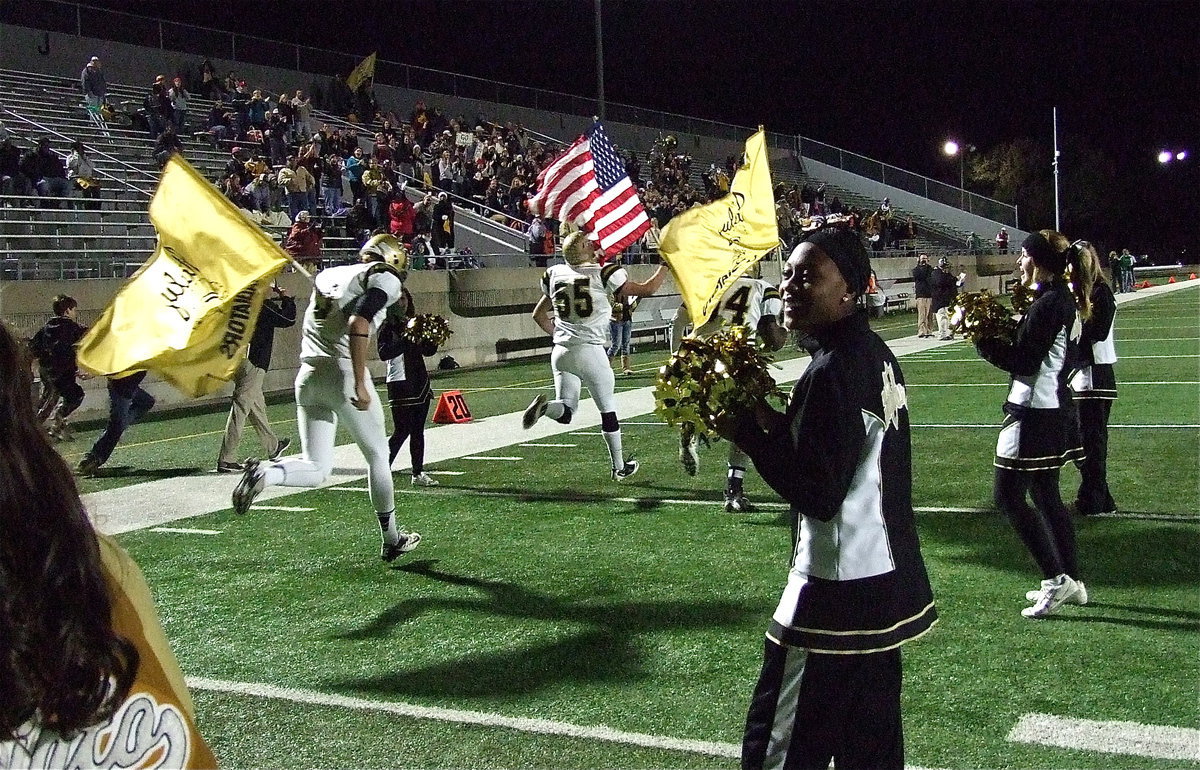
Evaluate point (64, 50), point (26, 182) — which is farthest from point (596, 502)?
point (64, 50)

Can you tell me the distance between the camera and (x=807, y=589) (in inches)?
109

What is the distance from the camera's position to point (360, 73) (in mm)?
29375

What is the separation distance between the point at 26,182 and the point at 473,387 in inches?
318

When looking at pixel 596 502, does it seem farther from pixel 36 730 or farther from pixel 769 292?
pixel 36 730

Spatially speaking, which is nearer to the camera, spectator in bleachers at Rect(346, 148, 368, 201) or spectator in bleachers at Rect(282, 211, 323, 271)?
spectator in bleachers at Rect(282, 211, 323, 271)

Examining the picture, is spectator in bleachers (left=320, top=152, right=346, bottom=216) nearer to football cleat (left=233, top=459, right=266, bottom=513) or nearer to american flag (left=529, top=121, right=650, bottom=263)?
american flag (left=529, top=121, right=650, bottom=263)

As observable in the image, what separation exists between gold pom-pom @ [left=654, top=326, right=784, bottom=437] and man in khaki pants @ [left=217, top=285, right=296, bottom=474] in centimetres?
761

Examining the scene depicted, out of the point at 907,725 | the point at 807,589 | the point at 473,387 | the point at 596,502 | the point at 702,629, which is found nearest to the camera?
the point at 807,589

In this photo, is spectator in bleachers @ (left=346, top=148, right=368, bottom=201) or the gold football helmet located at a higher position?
spectator in bleachers @ (left=346, top=148, right=368, bottom=201)

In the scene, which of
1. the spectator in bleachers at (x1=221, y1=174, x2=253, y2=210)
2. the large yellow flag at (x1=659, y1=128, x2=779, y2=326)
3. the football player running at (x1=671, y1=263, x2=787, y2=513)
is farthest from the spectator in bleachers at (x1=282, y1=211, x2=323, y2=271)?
the spectator in bleachers at (x1=221, y1=174, x2=253, y2=210)

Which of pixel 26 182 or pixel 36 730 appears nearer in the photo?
pixel 36 730

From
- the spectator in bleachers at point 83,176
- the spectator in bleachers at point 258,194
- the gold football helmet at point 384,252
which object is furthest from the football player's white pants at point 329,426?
the spectator in bleachers at point 258,194

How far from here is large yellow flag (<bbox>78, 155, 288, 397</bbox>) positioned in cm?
598

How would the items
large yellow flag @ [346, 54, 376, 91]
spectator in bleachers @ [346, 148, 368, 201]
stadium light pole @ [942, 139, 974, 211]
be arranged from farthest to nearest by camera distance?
1. stadium light pole @ [942, 139, 974, 211]
2. large yellow flag @ [346, 54, 376, 91]
3. spectator in bleachers @ [346, 148, 368, 201]
